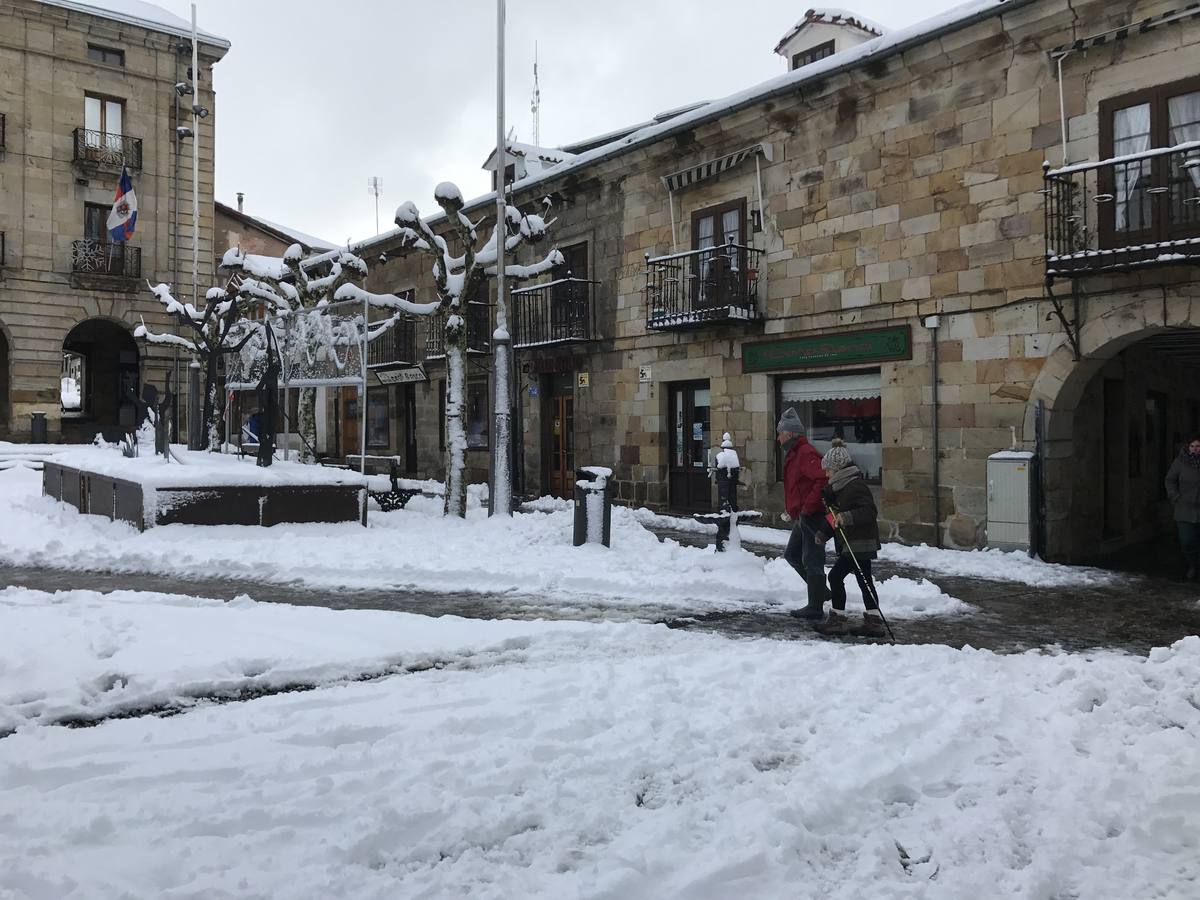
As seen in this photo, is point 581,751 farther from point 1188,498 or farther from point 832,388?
point 832,388

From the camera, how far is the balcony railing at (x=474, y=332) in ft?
66.6

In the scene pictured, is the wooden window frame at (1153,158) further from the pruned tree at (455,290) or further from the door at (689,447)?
the pruned tree at (455,290)

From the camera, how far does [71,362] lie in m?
40.5

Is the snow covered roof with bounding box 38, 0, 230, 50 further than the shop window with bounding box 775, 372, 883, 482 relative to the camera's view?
Yes

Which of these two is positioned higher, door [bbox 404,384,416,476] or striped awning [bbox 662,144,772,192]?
striped awning [bbox 662,144,772,192]

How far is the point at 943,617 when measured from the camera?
7617 millimetres

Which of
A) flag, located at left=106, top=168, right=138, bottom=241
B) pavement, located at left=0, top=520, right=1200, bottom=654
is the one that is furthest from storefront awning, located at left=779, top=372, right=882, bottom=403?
flag, located at left=106, top=168, right=138, bottom=241

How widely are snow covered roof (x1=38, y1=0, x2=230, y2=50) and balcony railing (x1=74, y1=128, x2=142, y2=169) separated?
3582 millimetres

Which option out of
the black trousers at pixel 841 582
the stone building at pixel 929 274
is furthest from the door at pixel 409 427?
the black trousers at pixel 841 582

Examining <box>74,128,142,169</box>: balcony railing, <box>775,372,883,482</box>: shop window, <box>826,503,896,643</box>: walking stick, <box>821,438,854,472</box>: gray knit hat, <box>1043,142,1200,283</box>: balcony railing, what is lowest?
<box>826,503,896,643</box>: walking stick

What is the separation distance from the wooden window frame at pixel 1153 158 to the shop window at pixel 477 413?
14369 millimetres

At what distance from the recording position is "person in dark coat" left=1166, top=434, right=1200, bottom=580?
9852 millimetres

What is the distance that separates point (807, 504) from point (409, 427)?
18548 mm

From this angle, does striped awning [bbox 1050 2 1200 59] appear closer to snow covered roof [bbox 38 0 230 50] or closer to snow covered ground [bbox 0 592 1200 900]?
snow covered ground [bbox 0 592 1200 900]
